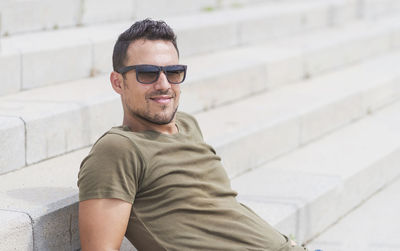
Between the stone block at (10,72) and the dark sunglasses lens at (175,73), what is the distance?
1.54 m

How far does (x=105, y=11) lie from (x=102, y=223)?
11.1 feet

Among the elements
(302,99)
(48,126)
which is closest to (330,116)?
(302,99)

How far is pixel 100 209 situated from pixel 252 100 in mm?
3077

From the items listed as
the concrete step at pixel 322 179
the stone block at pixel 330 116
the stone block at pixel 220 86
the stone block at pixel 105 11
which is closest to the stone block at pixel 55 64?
the stone block at pixel 220 86

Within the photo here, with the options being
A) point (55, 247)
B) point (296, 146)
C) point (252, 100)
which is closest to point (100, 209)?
point (55, 247)

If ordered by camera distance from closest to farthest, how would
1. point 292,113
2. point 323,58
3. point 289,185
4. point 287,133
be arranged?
1. point 289,185
2. point 287,133
3. point 292,113
4. point 323,58

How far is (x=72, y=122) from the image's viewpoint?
12.6 ft

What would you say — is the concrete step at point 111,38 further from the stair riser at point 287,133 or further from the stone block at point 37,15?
the stair riser at point 287,133

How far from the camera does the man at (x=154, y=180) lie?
2.63 meters

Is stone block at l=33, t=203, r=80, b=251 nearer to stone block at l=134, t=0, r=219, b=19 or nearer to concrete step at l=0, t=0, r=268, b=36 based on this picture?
concrete step at l=0, t=0, r=268, b=36

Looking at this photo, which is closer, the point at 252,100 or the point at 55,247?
the point at 55,247

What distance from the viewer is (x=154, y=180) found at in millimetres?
2785

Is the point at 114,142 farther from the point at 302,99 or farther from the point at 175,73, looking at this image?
the point at 302,99

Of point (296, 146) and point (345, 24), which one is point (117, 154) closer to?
point (296, 146)
